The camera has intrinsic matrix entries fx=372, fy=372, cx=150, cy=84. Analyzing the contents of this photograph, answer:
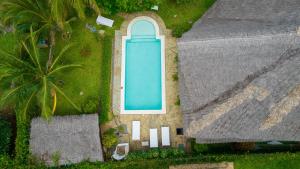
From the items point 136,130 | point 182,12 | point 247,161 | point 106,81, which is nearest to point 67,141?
point 136,130

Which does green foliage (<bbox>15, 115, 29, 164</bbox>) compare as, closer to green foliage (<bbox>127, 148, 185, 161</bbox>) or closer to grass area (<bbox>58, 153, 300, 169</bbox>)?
grass area (<bbox>58, 153, 300, 169</bbox>)

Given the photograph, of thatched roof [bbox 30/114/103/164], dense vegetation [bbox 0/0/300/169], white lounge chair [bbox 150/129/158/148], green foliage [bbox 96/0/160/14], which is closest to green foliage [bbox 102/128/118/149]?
dense vegetation [bbox 0/0/300/169]

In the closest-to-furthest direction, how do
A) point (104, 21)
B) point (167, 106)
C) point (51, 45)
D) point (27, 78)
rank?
point (27, 78), point (167, 106), point (51, 45), point (104, 21)

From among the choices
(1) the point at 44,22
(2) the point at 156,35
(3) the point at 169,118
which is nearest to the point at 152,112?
(3) the point at 169,118

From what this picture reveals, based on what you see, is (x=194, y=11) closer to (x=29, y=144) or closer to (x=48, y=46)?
(x=48, y=46)

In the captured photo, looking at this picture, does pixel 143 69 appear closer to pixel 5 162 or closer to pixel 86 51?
pixel 86 51

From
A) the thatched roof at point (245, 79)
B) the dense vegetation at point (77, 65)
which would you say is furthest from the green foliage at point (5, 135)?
the thatched roof at point (245, 79)
